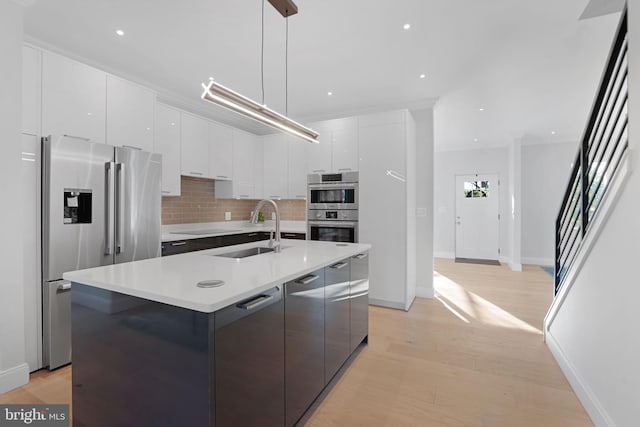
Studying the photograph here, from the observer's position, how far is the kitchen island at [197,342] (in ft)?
3.71

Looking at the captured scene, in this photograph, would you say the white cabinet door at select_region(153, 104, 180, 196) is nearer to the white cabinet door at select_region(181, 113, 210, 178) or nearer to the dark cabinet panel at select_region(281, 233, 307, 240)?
the white cabinet door at select_region(181, 113, 210, 178)

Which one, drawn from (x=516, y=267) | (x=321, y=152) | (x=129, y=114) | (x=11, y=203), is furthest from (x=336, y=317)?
(x=516, y=267)

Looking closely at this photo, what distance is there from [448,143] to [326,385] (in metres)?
5.98

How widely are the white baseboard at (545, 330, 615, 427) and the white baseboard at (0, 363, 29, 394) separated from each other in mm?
3631

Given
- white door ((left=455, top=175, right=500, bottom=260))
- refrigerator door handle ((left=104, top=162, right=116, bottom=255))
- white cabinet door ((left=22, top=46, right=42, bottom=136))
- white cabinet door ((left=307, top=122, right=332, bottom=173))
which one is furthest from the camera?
white door ((left=455, top=175, right=500, bottom=260))

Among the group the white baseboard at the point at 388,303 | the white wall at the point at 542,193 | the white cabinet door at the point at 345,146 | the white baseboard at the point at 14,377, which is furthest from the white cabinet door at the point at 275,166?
the white wall at the point at 542,193

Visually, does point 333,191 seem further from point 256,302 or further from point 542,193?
point 542,193

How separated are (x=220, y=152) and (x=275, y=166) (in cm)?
86

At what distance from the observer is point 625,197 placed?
1573 millimetres

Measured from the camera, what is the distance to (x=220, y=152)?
4285 mm

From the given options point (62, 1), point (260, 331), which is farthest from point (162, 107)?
point (260, 331)

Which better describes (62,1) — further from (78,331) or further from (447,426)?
(447,426)

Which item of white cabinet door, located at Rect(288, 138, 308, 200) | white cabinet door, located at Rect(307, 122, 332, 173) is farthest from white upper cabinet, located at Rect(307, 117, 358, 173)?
white cabinet door, located at Rect(288, 138, 308, 200)

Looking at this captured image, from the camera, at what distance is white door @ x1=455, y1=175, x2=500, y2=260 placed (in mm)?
6898
